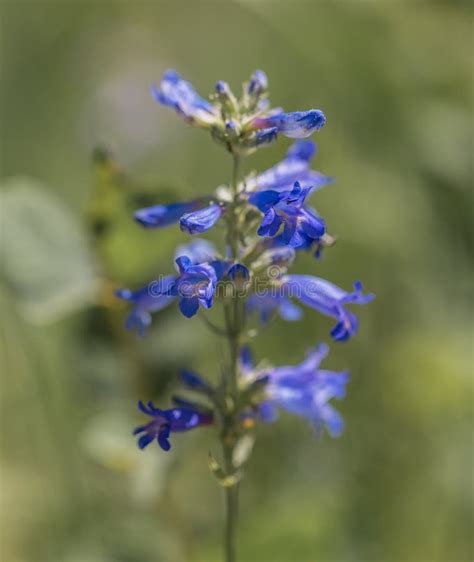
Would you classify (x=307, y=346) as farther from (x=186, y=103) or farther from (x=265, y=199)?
(x=265, y=199)

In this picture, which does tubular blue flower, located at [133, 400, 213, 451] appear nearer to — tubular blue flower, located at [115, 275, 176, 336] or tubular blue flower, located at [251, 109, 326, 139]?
tubular blue flower, located at [115, 275, 176, 336]

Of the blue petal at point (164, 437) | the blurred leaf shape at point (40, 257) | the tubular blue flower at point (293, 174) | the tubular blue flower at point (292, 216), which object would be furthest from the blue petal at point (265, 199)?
the blurred leaf shape at point (40, 257)

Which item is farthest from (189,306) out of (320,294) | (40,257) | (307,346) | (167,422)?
(307,346)

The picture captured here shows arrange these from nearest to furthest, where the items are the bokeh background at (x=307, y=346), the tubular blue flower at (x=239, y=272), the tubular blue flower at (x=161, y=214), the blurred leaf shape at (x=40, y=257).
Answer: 1. the tubular blue flower at (x=239, y=272)
2. the tubular blue flower at (x=161, y=214)
3. the blurred leaf shape at (x=40, y=257)
4. the bokeh background at (x=307, y=346)

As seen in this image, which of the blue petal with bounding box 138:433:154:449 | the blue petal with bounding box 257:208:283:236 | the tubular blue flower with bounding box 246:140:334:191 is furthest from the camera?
the tubular blue flower with bounding box 246:140:334:191

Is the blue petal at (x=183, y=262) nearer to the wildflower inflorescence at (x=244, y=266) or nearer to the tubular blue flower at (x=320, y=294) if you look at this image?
the wildflower inflorescence at (x=244, y=266)

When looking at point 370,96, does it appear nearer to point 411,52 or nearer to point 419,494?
point 411,52

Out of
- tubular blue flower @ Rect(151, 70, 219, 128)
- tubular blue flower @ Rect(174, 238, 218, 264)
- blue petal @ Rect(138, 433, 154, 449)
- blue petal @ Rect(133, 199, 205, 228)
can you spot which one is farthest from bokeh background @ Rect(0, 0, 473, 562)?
blue petal @ Rect(138, 433, 154, 449)

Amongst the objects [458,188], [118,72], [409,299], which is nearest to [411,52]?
[458,188]
